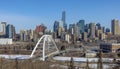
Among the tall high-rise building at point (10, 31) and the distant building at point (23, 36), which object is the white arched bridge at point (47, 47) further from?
the tall high-rise building at point (10, 31)

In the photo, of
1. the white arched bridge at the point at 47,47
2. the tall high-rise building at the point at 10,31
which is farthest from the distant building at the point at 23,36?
the white arched bridge at the point at 47,47

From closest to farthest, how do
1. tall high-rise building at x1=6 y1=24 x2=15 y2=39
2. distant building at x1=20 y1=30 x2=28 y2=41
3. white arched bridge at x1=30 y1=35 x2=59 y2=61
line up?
white arched bridge at x1=30 y1=35 x2=59 y2=61
distant building at x1=20 y1=30 x2=28 y2=41
tall high-rise building at x1=6 y1=24 x2=15 y2=39

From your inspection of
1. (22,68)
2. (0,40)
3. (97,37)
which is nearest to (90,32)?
(97,37)

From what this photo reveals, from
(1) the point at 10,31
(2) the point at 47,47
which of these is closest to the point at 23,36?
(1) the point at 10,31

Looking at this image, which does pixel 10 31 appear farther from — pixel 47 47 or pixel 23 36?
pixel 47 47

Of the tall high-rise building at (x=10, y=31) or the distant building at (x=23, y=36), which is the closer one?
the distant building at (x=23, y=36)

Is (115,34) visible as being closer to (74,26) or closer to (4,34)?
(74,26)

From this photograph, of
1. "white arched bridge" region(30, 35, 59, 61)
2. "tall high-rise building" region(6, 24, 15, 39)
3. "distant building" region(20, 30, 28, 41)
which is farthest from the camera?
"tall high-rise building" region(6, 24, 15, 39)

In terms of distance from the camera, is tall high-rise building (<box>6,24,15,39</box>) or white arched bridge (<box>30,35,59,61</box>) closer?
white arched bridge (<box>30,35,59,61</box>)

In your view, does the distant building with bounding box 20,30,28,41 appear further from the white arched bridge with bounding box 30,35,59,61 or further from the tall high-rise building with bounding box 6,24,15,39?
the white arched bridge with bounding box 30,35,59,61

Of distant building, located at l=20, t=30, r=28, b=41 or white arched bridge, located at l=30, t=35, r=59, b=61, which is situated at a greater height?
distant building, located at l=20, t=30, r=28, b=41

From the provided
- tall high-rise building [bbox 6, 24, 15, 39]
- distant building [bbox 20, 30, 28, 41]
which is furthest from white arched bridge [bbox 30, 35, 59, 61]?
tall high-rise building [bbox 6, 24, 15, 39]
